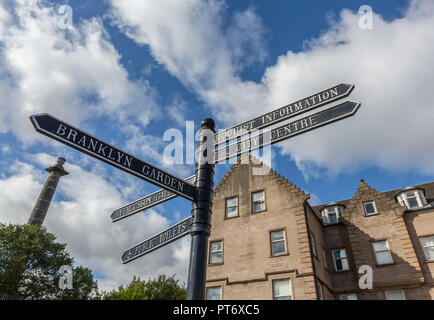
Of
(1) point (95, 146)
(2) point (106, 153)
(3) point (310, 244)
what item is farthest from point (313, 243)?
(1) point (95, 146)

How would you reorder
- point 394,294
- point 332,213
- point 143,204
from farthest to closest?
point 332,213 → point 394,294 → point 143,204

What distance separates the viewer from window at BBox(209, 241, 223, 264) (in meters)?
20.8

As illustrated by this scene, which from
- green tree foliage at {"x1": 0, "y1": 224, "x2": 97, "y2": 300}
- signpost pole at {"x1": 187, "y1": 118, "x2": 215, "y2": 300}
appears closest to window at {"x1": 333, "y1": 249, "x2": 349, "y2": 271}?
signpost pole at {"x1": 187, "y1": 118, "x2": 215, "y2": 300}

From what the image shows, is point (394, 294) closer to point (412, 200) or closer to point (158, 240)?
point (412, 200)

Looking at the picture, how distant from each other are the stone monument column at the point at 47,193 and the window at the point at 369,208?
42692 millimetres

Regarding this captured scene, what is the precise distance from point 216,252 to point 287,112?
17.5 metres

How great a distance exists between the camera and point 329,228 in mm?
24312

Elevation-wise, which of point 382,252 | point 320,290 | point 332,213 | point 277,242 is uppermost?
point 332,213

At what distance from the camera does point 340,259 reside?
891 inches

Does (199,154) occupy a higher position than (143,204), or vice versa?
(199,154)

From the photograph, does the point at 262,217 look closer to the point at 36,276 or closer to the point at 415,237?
the point at 415,237

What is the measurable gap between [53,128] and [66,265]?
36.0 meters

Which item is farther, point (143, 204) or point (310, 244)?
point (310, 244)

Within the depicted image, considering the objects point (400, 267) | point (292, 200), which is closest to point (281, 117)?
point (292, 200)
